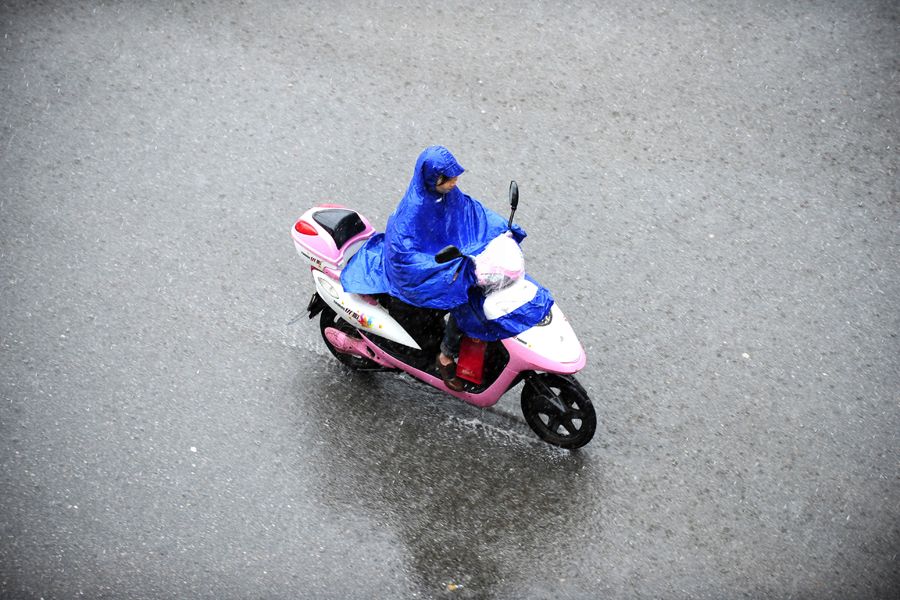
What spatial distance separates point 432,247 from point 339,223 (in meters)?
0.70

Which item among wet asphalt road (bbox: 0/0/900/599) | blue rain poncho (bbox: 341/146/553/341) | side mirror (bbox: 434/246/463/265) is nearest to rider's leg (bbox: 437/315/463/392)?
blue rain poncho (bbox: 341/146/553/341)

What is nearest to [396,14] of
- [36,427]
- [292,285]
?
[292,285]

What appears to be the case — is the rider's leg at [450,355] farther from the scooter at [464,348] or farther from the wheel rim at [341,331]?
the wheel rim at [341,331]

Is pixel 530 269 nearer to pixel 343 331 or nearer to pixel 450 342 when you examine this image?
pixel 450 342

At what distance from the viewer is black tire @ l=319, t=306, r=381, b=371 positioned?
512 cm

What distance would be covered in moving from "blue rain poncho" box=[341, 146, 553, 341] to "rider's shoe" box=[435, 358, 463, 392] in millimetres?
314

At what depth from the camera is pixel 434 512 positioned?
4.64 meters

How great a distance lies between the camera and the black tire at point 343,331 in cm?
512

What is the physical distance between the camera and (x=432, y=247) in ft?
14.6

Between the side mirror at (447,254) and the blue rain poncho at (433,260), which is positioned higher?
the side mirror at (447,254)

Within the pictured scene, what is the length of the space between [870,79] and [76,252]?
677 centimetres

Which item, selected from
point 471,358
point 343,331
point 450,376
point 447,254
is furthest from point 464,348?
point 447,254

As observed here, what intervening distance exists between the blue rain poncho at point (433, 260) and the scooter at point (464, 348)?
0.51 feet

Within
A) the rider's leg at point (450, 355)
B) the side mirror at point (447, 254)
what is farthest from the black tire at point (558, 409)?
the side mirror at point (447, 254)
